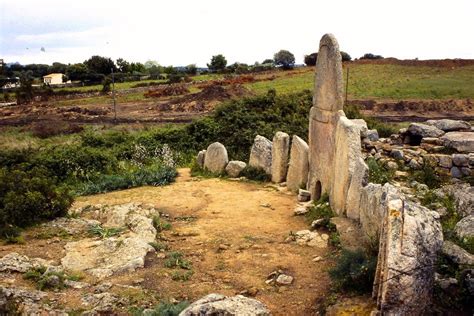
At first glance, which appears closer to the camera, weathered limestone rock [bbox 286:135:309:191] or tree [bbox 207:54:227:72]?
weathered limestone rock [bbox 286:135:309:191]

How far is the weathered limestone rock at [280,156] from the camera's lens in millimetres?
14023

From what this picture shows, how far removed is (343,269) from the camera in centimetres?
681

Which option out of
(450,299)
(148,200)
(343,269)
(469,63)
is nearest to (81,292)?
(343,269)

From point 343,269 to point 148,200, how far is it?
24.6 ft

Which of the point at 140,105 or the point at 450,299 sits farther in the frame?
the point at 140,105

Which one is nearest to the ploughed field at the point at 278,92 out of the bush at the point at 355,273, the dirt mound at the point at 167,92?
the dirt mound at the point at 167,92

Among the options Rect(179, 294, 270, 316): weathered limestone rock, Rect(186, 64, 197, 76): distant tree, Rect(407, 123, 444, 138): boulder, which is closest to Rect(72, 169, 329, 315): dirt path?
Rect(179, 294, 270, 316): weathered limestone rock

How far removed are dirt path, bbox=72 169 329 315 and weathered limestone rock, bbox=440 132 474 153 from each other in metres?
4.34

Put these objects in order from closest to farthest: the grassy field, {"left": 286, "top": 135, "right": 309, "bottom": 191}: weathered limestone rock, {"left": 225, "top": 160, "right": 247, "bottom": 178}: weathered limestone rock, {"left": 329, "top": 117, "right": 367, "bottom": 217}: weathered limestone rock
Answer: {"left": 329, "top": 117, "right": 367, "bottom": 217}: weathered limestone rock → {"left": 286, "top": 135, "right": 309, "bottom": 191}: weathered limestone rock → {"left": 225, "top": 160, "right": 247, "bottom": 178}: weathered limestone rock → the grassy field

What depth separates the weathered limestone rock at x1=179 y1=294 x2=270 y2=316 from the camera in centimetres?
516

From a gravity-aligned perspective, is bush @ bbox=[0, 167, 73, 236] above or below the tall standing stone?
below

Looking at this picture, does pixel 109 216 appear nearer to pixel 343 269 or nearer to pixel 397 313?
pixel 343 269

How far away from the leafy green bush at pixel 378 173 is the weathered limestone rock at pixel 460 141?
5.80 feet

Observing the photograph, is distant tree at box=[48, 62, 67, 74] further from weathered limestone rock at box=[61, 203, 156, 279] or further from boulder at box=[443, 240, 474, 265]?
boulder at box=[443, 240, 474, 265]
